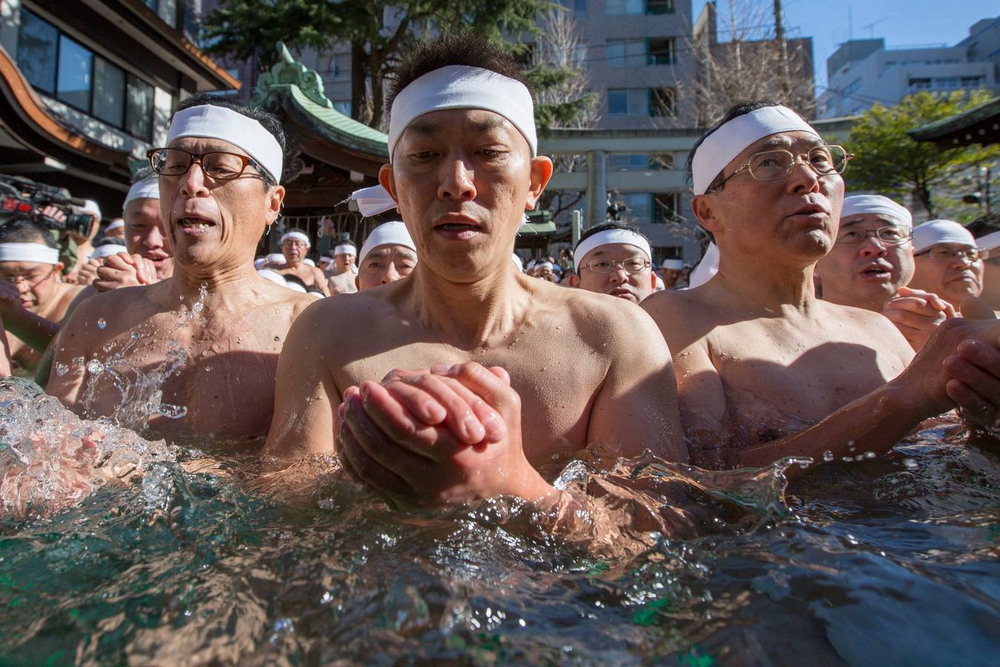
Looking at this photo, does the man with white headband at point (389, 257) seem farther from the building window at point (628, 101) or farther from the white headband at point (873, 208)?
the building window at point (628, 101)

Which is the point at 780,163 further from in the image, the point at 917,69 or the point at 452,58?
the point at 917,69

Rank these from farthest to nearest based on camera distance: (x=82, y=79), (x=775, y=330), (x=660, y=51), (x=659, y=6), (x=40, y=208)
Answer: (x=659, y=6)
(x=660, y=51)
(x=82, y=79)
(x=40, y=208)
(x=775, y=330)

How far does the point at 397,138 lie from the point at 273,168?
1.25m

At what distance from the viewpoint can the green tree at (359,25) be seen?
49.4 feet

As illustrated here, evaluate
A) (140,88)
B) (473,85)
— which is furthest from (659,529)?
(140,88)

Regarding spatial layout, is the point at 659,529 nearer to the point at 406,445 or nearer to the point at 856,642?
the point at 856,642

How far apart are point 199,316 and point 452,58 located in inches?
61.5

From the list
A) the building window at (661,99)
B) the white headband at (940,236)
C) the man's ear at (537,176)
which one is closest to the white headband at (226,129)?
the man's ear at (537,176)

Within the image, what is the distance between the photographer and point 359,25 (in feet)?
49.8

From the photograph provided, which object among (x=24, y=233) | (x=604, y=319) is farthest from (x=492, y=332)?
(x=24, y=233)

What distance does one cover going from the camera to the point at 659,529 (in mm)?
1662

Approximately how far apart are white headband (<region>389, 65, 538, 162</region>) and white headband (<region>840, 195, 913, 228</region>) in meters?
2.45

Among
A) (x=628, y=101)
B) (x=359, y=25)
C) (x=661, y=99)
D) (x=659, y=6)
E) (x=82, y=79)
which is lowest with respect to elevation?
(x=82, y=79)

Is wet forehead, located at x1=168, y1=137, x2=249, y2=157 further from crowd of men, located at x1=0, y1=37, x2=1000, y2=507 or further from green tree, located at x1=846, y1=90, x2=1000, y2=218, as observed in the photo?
green tree, located at x1=846, y1=90, x2=1000, y2=218
